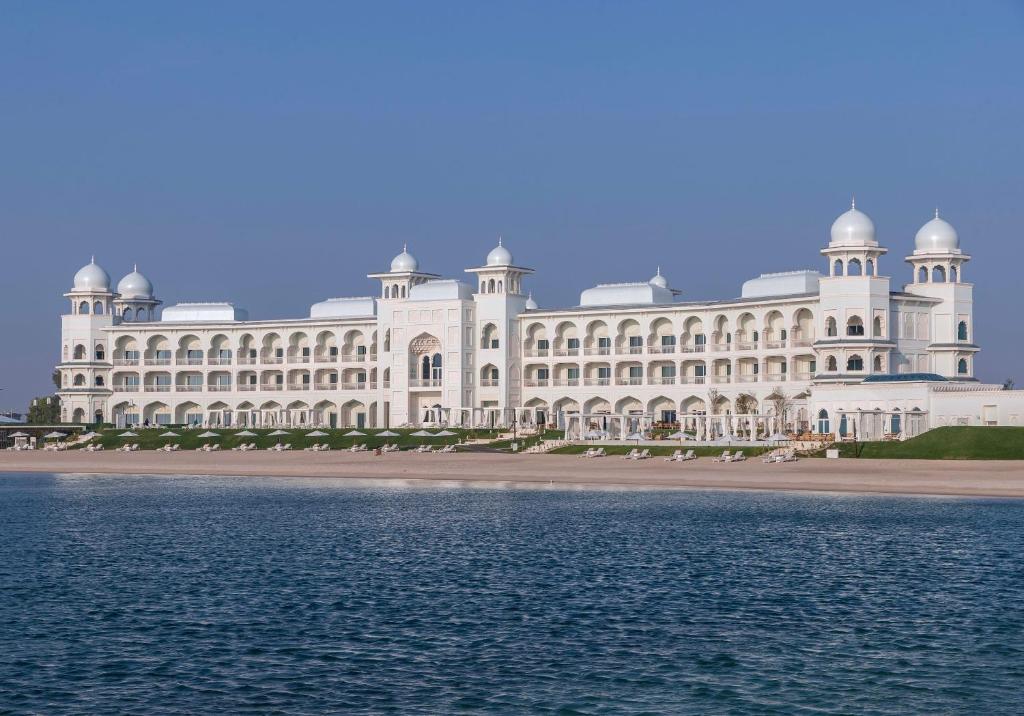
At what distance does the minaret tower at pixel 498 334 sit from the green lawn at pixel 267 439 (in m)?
11.3

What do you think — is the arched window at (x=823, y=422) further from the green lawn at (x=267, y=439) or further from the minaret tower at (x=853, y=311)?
the green lawn at (x=267, y=439)

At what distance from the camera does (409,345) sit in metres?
130

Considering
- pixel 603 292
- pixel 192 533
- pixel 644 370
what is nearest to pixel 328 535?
pixel 192 533

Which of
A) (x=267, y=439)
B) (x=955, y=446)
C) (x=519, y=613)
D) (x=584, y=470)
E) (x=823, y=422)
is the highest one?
(x=823, y=422)

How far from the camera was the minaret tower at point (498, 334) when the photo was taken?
416 feet

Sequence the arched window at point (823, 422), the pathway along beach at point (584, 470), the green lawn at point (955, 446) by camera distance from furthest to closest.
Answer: the arched window at point (823, 422) → the green lawn at point (955, 446) → the pathway along beach at point (584, 470)

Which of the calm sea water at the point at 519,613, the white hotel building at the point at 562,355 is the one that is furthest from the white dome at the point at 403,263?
the calm sea water at the point at 519,613

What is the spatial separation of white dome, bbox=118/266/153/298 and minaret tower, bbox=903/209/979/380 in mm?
82558

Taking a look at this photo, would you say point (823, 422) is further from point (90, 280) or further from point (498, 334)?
point (90, 280)

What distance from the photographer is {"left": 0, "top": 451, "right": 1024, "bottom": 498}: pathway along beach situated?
237 ft

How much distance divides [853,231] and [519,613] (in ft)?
247

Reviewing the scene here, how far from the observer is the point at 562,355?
4998 inches

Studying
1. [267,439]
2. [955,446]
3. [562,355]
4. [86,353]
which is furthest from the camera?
[86,353]

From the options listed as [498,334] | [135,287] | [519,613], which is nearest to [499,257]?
[498,334]
